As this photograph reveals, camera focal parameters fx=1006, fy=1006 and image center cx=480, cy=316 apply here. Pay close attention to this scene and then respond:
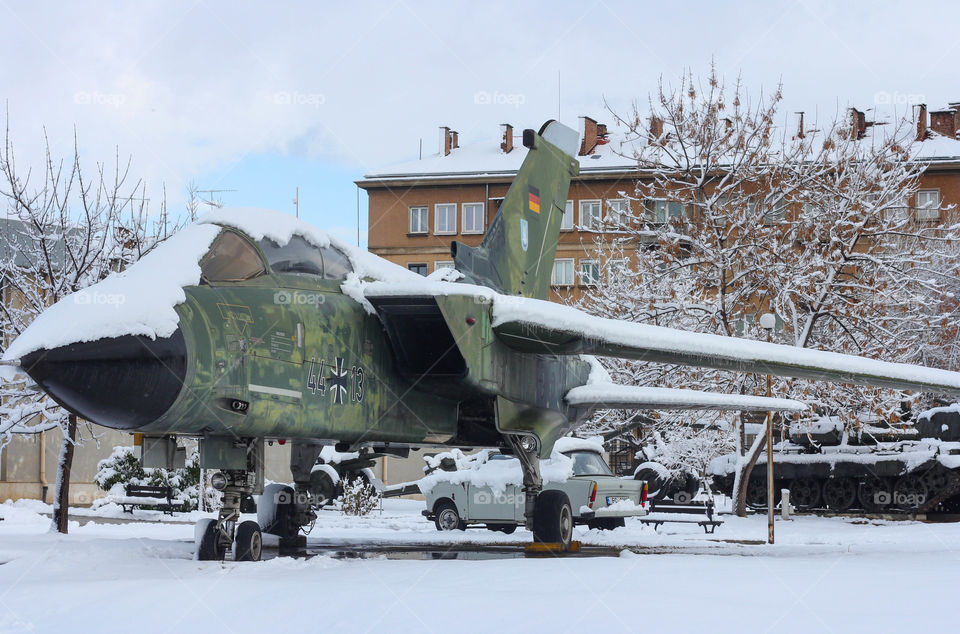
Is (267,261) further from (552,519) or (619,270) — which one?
Answer: (619,270)

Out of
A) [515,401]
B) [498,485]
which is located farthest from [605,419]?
[515,401]

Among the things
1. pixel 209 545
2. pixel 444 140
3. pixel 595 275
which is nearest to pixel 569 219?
pixel 595 275

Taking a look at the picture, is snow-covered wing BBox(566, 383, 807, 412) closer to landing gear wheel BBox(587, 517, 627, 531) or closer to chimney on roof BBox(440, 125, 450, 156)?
landing gear wheel BBox(587, 517, 627, 531)

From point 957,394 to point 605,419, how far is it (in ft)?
52.8

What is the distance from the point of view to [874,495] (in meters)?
26.4

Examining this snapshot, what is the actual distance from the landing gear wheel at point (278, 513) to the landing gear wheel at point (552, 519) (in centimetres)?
310

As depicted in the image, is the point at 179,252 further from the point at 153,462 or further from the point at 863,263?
the point at 863,263

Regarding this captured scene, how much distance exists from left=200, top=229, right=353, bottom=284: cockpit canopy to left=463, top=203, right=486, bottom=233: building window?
1500 inches

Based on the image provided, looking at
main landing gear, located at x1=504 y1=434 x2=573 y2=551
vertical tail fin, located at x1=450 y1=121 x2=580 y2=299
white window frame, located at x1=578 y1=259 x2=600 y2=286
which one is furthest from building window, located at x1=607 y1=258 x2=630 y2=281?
main landing gear, located at x1=504 y1=434 x2=573 y2=551

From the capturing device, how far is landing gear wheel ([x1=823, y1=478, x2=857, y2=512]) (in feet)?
88.1

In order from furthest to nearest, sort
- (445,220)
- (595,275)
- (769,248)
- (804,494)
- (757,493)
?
(445,220) → (595,275) → (757,493) → (804,494) → (769,248)

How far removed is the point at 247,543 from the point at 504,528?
10630 millimetres

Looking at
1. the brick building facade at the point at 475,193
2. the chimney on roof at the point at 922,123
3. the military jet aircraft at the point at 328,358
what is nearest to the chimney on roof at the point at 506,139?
the brick building facade at the point at 475,193

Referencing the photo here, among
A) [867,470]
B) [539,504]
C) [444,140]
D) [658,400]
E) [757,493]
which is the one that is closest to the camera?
[539,504]
